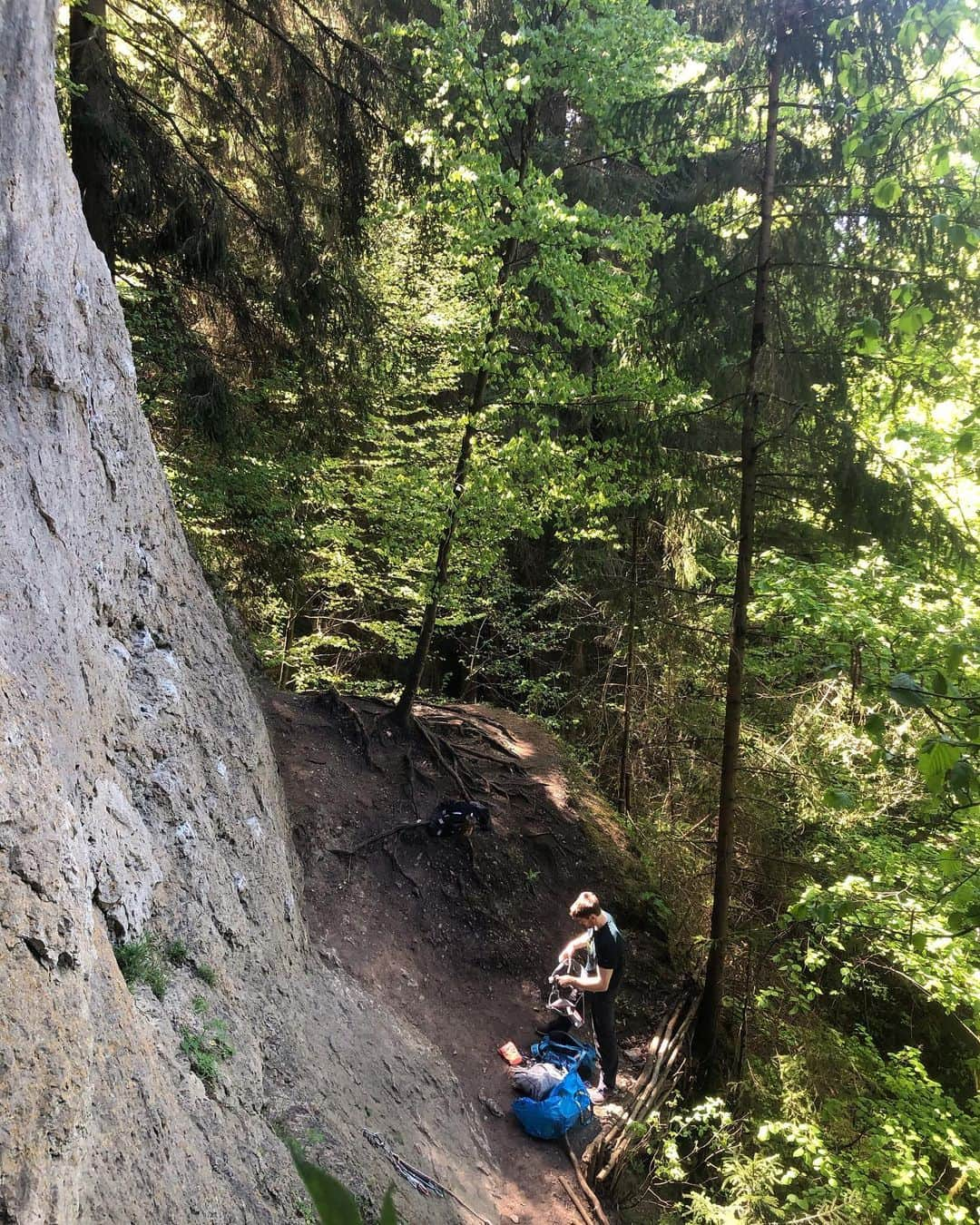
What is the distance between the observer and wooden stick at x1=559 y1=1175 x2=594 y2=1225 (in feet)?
18.5

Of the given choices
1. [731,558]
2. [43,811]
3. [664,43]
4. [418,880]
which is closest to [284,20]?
[664,43]

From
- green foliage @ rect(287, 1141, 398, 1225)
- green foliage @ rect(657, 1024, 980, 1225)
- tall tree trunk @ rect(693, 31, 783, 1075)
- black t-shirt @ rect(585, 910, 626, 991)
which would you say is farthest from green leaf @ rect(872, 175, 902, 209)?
green foliage @ rect(657, 1024, 980, 1225)

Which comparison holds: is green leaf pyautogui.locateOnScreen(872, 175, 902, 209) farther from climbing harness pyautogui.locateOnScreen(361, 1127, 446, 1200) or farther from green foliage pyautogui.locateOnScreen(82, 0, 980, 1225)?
climbing harness pyautogui.locateOnScreen(361, 1127, 446, 1200)

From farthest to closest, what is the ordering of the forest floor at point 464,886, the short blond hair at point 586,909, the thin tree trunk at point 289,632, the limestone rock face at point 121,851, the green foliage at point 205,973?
the thin tree trunk at point 289,632 → the forest floor at point 464,886 → the short blond hair at point 586,909 → the green foliage at point 205,973 → the limestone rock face at point 121,851

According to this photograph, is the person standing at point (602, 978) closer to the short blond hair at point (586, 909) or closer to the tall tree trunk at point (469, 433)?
the short blond hair at point (586, 909)

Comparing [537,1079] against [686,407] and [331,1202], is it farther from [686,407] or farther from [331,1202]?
[686,407]

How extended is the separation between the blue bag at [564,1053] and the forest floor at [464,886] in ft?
1.29

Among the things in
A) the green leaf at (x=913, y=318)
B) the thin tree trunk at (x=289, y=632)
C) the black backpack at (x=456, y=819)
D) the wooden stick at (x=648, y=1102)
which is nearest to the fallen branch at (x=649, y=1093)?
the wooden stick at (x=648, y=1102)

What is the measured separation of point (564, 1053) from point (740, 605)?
4637 millimetres

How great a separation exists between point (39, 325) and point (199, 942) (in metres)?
3.47

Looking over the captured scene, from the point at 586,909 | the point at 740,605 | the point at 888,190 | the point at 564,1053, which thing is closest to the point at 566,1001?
the point at 564,1053

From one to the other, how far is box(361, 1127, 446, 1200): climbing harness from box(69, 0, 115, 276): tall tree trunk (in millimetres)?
7198

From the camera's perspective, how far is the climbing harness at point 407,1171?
4.51 m

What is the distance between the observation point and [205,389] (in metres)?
7.77
